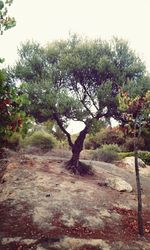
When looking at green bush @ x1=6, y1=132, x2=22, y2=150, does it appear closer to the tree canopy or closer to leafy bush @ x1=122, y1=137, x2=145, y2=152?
the tree canopy

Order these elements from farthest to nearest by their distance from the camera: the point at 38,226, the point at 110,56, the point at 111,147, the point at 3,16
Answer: the point at 111,147 → the point at 110,56 → the point at 38,226 → the point at 3,16

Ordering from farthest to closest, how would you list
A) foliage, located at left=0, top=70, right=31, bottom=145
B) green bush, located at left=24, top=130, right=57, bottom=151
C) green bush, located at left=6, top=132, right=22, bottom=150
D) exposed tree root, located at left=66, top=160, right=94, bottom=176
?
green bush, located at left=24, top=130, right=57, bottom=151
green bush, located at left=6, top=132, right=22, bottom=150
exposed tree root, located at left=66, top=160, right=94, bottom=176
foliage, located at left=0, top=70, right=31, bottom=145

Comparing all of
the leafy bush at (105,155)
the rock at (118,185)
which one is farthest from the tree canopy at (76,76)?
the leafy bush at (105,155)

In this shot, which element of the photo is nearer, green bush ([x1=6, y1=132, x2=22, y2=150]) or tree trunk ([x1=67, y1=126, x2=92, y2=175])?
tree trunk ([x1=67, y1=126, x2=92, y2=175])

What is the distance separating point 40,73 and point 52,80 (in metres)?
1.43

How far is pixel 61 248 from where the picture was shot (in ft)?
37.4

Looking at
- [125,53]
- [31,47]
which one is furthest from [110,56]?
[31,47]

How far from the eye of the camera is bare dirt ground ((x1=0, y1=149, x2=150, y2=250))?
12156 mm

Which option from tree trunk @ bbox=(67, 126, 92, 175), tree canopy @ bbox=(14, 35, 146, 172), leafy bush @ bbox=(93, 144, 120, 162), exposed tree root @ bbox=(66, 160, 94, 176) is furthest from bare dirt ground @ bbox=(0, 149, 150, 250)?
leafy bush @ bbox=(93, 144, 120, 162)

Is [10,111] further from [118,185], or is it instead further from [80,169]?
[80,169]

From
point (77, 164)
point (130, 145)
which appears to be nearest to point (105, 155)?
point (130, 145)

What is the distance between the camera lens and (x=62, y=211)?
15.4 m

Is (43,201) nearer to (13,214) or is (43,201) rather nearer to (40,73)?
(13,214)

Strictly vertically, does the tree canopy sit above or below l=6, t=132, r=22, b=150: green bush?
above
